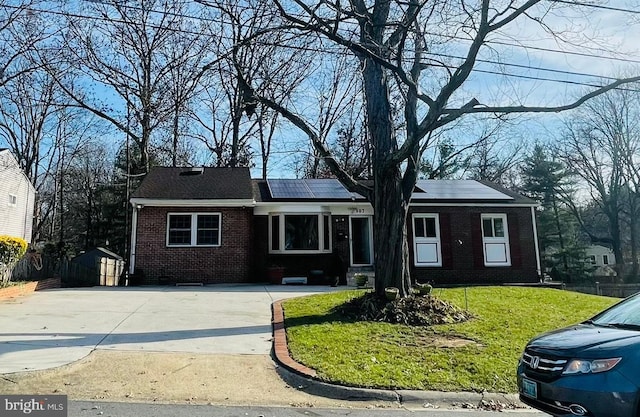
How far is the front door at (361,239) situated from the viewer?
18594mm

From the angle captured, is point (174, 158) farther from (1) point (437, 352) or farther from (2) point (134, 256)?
(1) point (437, 352)

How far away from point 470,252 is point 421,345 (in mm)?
11650

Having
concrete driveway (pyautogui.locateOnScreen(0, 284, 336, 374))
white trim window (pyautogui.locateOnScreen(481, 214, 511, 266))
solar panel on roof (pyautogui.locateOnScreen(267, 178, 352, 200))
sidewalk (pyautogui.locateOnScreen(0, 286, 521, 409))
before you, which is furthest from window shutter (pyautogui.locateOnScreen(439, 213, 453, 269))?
sidewalk (pyautogui.locateOnScreen(0, 286, 521, 409))

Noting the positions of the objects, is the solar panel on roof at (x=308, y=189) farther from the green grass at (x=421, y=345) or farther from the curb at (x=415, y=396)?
the curb at (x=415, y=396)

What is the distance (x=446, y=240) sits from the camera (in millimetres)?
18594

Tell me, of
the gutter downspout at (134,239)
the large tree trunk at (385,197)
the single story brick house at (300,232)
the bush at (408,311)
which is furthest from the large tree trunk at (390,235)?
the gutter downspout at (134,239)

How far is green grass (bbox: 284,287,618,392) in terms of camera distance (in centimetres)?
633

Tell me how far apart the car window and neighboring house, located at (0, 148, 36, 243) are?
28193 millimetres

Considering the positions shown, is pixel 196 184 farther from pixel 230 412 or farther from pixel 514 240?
pixel 230 412

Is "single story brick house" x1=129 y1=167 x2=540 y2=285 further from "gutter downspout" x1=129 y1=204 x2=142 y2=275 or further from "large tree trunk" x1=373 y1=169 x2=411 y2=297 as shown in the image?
"large tree trunk" x1=373 y1=169 x2=411 y2=297

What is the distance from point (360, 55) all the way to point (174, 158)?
69.2 ft

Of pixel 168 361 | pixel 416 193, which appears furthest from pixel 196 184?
pixel 168 361

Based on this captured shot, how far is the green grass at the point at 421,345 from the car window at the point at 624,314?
1.68 metres

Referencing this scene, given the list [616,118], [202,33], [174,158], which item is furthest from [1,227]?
[616,118]
